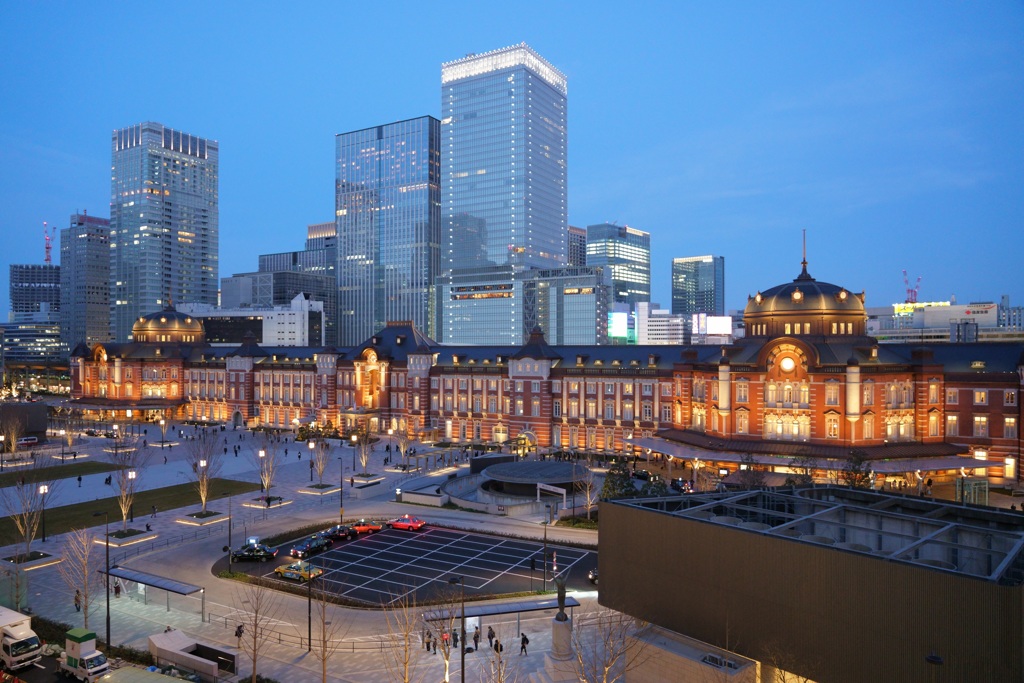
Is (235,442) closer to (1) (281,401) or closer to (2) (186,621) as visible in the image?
(1) (281,401)

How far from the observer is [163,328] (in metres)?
132

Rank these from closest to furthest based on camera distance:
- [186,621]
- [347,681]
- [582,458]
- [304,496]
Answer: [347,681] → [186,621] → [304,496] → [582,458]

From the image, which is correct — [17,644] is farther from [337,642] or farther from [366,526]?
[366,526]

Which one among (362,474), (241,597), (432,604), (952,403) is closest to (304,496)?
(362,474)

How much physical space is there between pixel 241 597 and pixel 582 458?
49494 mm

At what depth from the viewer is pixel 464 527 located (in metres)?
54.3

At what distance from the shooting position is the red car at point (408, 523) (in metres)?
53.8

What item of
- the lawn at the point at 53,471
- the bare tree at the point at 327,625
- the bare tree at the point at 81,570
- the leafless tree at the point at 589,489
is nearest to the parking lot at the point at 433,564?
the bare tree at the point at 327,625

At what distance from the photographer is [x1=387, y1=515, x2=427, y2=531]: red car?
2116 inches

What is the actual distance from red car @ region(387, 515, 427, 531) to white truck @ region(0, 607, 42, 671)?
2584 cm

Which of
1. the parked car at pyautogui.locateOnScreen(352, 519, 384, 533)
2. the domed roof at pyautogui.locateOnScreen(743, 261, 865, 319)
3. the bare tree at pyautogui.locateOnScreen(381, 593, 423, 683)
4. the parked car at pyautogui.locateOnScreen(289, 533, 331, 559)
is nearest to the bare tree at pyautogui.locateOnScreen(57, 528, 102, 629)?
the parked car at pyautogui.locateOnScreen(289, 533, 331, 559)

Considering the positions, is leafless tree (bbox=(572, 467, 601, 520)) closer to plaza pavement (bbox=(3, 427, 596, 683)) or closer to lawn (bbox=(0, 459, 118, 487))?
plaza pavement (bbox=(3, 427, 596, 683))

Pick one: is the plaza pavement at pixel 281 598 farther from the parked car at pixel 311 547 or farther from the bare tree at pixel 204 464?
the parked car at pixel 311 547

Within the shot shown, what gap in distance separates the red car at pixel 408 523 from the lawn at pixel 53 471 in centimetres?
3735
